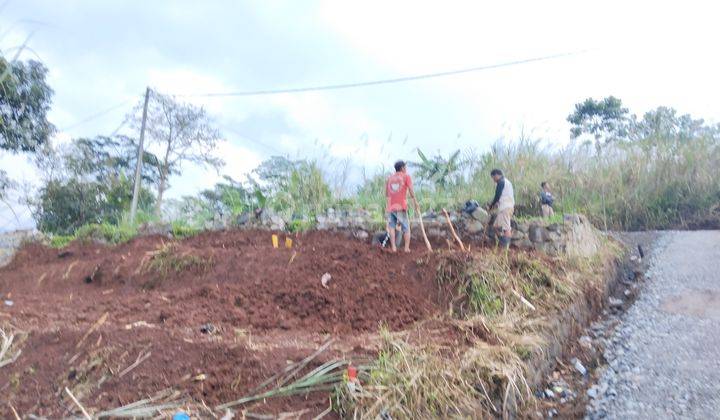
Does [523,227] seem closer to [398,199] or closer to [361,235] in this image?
[398,199]

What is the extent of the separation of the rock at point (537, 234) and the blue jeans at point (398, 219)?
168 centimetres

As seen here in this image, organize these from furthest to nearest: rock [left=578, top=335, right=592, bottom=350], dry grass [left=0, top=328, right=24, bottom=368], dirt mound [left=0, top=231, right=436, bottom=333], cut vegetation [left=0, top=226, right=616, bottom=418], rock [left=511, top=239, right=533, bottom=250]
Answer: rock [left=511, top=239, right=533, bottom=250] → rock [left=578, top=335, right=592, bottom=350] → dirt mound [left=0, top=231, right=436, bottom=333] → dry grass [left=0, top=328, right=24, bottom=368] → cut vegetation [left=0, top=226, right=616, bottom=418]

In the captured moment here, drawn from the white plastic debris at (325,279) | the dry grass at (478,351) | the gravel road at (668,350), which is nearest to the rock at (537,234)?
the dry grass at (478,351)

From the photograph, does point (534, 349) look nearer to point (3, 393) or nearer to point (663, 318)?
point (663, 318)

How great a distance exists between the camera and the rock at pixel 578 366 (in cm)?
484

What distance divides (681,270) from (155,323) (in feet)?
22.1

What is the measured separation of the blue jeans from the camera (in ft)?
23.0

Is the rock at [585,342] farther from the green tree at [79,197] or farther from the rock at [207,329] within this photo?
the green tree at [79,197]

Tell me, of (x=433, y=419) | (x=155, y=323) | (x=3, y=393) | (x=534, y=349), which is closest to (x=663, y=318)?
(x=534, y=349)

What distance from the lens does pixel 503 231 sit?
7277 millimetres

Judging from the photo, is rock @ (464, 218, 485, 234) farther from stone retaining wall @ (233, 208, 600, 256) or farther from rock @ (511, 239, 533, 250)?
rock @ (511, 239, 533, 250)

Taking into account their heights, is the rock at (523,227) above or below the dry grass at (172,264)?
above

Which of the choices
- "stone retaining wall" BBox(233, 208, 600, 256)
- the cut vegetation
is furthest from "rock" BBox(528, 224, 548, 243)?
the cut vegetation

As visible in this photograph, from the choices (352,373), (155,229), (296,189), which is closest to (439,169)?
(296,189)
